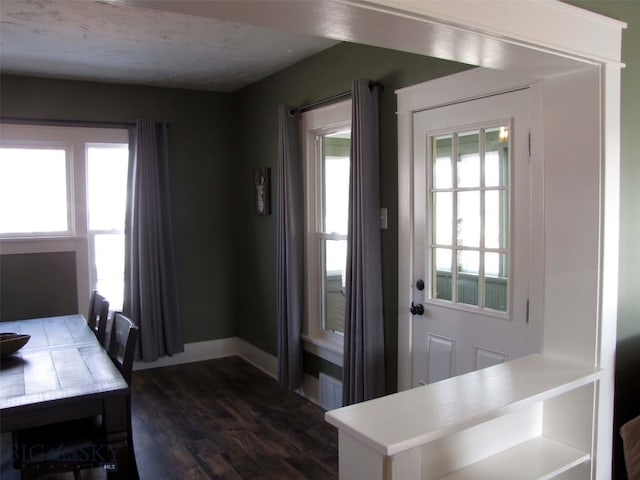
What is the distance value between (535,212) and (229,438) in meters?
2.36

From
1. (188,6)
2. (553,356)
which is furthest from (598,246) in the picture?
(188,6)

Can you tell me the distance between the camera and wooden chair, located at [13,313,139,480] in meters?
2.27

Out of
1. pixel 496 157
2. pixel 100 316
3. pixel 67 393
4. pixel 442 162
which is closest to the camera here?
pixel 67 393

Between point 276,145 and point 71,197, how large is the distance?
183 centimetres

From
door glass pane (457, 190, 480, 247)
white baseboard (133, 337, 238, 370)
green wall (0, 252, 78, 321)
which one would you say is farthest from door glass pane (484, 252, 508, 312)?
green wall (0, 252, 78, 321)

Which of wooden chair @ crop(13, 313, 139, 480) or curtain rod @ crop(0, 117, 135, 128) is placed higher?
curtain rod @ crop(0, 117, 135, 128)

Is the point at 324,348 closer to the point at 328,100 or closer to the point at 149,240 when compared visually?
the point at 328,100

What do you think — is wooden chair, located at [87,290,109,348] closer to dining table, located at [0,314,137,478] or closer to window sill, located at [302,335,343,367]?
dining table, located at [0,314,137,478]

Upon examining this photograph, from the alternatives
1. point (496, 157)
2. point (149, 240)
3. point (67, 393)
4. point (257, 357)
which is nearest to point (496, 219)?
point (496, 157)

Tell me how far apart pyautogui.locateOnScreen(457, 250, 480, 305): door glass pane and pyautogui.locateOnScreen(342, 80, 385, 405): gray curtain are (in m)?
0.56

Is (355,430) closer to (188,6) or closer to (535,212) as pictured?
(188,6)

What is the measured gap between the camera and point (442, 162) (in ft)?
9.43

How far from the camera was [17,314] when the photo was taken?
442cm

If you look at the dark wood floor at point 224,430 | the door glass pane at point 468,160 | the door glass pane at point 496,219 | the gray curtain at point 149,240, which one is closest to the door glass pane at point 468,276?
the door glass pane at point 496,219
